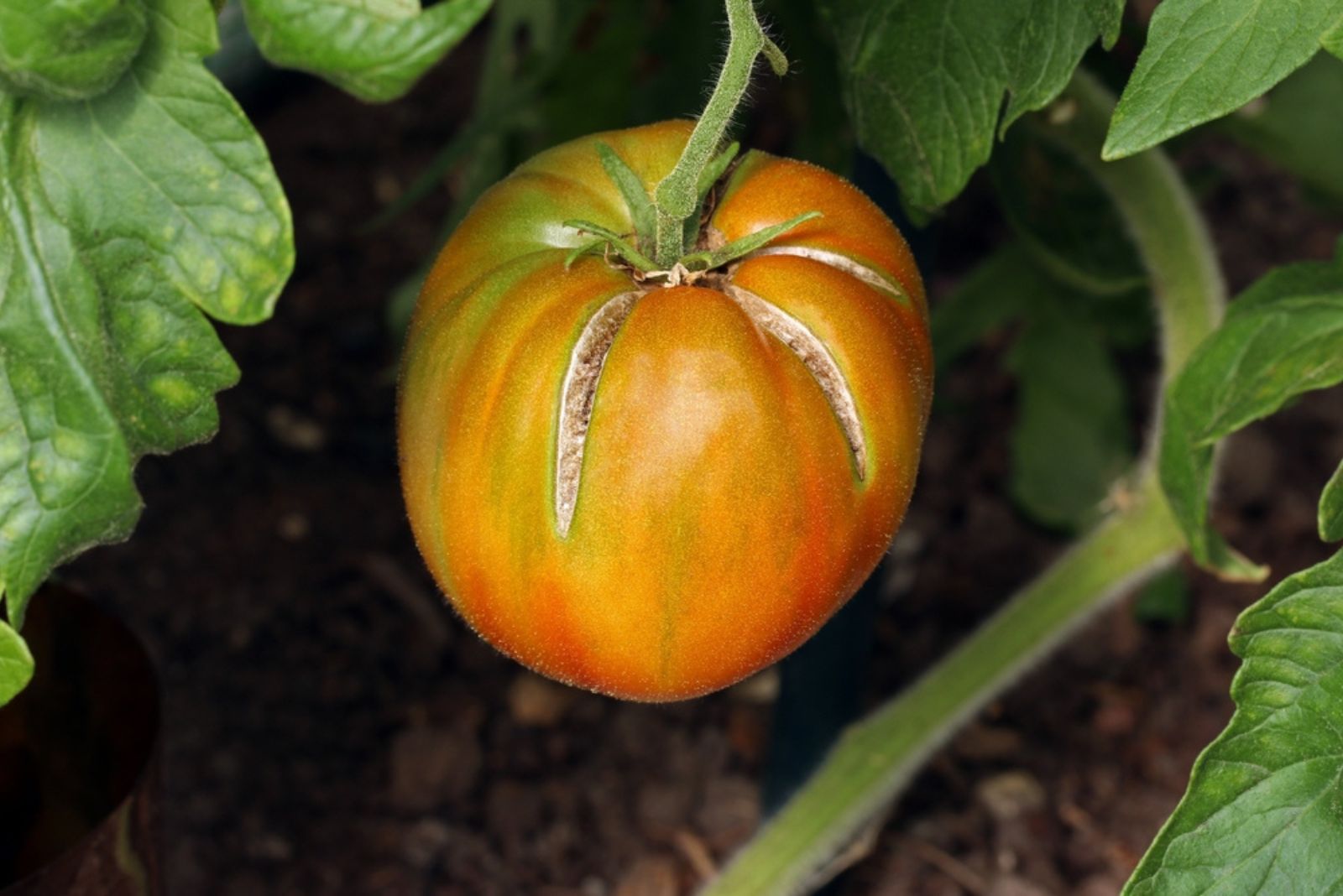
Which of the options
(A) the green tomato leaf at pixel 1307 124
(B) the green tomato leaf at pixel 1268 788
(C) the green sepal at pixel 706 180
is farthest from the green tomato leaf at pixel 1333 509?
(A) the green tomato leaf at pixel 1307 124

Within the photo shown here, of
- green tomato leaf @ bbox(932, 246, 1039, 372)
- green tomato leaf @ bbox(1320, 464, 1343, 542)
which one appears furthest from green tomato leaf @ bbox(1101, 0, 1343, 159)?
green tomato leaf @ bbox(932, 246, 1039, 372)

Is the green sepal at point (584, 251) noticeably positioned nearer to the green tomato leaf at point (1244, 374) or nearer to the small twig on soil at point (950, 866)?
the green tomato leaf at point (1244, 374)

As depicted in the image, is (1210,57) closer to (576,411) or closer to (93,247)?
(576,411)

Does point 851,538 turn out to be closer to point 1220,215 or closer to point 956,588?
point 956,588

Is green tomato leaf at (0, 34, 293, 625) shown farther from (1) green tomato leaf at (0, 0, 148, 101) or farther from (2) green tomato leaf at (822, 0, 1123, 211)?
(2) green tomato leaf at (822, 0, 1123, 211)

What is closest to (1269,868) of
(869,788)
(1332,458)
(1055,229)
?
(869,788)

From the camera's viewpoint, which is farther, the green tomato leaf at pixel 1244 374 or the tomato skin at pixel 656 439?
the green tomato leaf at pixel 1244 374
